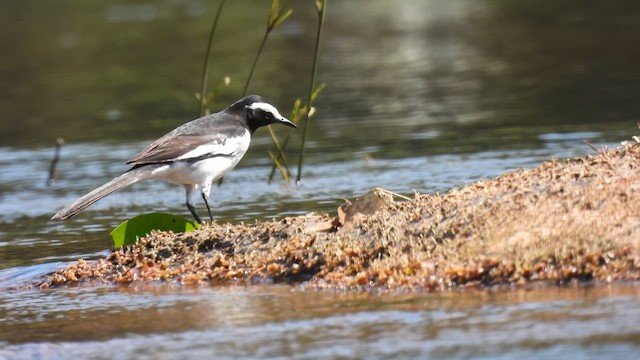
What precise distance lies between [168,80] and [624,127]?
7782mm

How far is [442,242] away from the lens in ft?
23.7

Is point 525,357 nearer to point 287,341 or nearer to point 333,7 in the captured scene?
point 287,341

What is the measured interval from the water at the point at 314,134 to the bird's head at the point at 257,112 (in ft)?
2.32

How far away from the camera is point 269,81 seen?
17.7 m

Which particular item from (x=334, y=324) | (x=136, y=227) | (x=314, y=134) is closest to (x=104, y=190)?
(x=136, y=227)

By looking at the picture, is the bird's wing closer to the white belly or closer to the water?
the white belly

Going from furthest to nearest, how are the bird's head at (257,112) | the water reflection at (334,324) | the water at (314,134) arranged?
the bird's head at (257,112) < the water at (314,134) < the water reflection at (334,324)

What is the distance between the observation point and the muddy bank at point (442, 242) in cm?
679

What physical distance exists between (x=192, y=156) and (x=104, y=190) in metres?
0.76

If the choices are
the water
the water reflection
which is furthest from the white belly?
the water reflection

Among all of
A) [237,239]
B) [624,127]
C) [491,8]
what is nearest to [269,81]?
[624,127]

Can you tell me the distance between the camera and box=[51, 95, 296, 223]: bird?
9.33m

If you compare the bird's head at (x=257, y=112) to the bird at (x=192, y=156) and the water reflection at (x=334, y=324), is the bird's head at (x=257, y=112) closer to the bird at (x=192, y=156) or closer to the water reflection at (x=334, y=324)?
the bird at (x=192, y=156)

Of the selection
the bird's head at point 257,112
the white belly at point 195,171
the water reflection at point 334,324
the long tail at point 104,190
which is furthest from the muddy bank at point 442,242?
the bird's head at point 257,112
